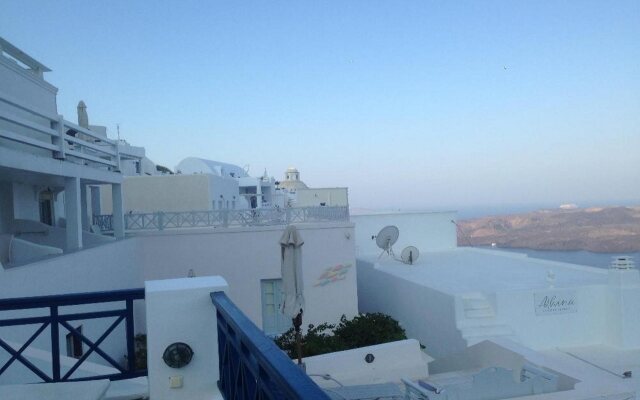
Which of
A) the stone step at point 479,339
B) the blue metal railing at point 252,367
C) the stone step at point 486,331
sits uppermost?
the blue metal railing at point 252,367

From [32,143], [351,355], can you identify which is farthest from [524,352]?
[32,143]

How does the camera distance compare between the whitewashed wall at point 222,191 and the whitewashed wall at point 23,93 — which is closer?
the whitewashed wall at point 23,93

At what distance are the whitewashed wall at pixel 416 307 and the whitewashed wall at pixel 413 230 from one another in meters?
3.48

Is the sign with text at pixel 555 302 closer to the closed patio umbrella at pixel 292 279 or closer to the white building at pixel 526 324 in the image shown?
the white building at pixel 526 324

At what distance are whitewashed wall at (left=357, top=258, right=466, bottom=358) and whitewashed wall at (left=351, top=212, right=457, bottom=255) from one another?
348cm

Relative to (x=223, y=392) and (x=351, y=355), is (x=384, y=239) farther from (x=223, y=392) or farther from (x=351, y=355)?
(x=223, y=392)

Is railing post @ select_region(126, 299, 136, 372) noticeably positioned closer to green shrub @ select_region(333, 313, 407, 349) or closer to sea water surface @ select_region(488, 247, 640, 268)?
green shrub @ select_region(333, 313, 407, 349)

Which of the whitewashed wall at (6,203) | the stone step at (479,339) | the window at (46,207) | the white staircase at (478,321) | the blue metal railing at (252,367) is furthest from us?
the window at (46,207)

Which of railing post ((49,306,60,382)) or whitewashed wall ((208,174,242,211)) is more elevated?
whitewashed wall ((208,174,242,211))

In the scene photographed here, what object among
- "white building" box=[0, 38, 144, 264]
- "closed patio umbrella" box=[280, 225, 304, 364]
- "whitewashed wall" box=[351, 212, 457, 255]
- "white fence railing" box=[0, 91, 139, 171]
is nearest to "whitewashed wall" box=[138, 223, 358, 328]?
"white building" box=[0, 38, 144, 264]

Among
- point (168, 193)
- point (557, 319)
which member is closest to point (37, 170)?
point (557, 319)

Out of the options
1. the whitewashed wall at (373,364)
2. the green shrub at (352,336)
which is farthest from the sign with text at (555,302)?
the whitewashed wall at (373,364)

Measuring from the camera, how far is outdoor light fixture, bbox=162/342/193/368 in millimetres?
3488

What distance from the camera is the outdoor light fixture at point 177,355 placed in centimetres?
349
